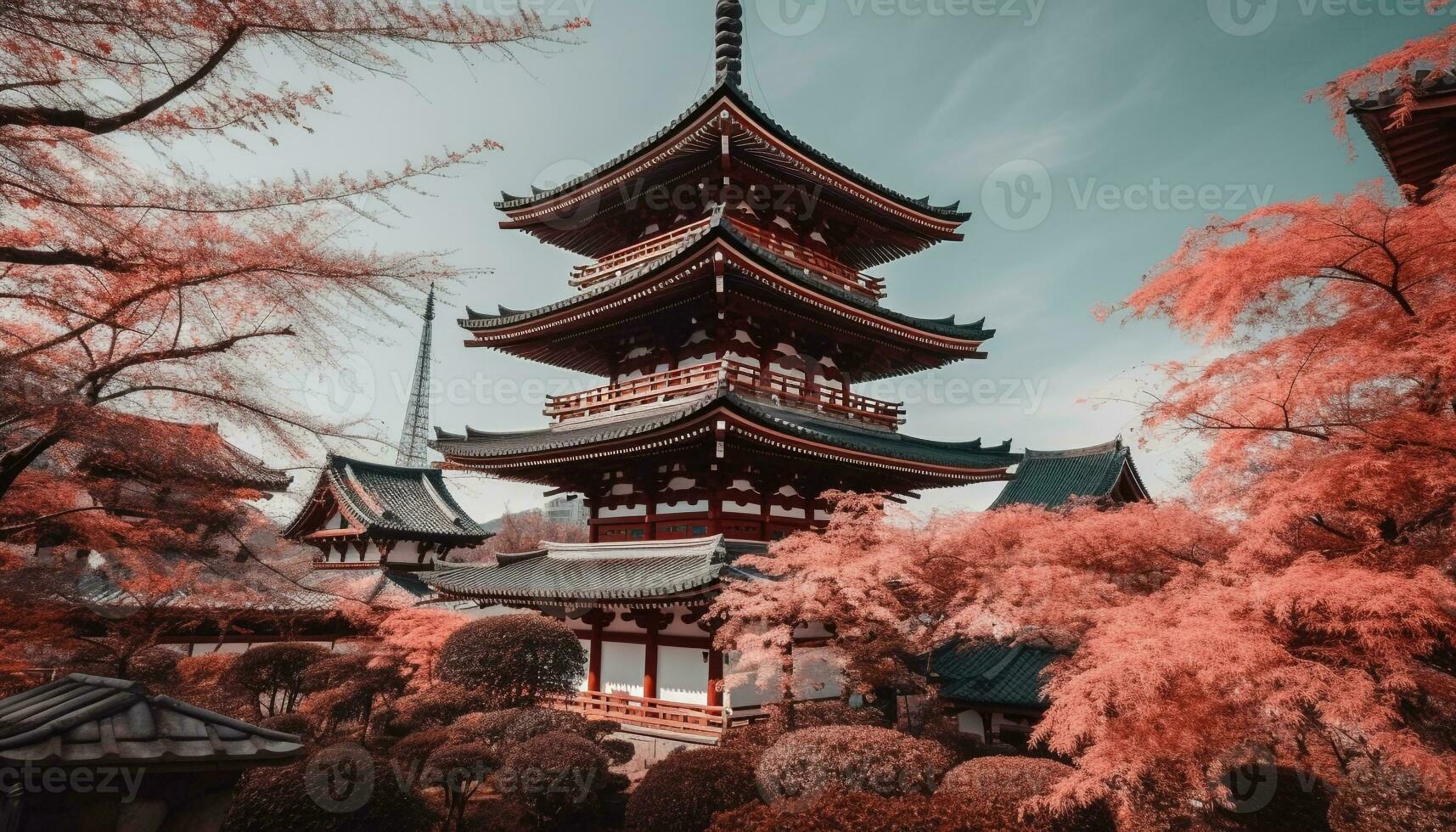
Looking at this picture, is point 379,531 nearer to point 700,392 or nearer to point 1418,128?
point 700,392

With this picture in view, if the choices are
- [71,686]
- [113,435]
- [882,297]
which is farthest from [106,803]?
[882,297]

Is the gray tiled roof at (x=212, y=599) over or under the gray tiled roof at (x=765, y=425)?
under

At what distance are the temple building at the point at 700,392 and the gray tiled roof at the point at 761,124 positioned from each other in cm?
5

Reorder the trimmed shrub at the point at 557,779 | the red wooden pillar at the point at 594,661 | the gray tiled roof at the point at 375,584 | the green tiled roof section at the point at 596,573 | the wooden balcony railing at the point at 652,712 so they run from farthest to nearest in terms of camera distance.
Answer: the gray tiled roof at the point at 375,584 → the red wooden pillar at the point at 594,661 → the wooden balcony railing at the point at 652,712 → the green tiled roof section at the point at 596,573 → the trimmed shrub at the point at 557,779

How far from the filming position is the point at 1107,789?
618 cm

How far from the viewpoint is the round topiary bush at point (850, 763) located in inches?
312

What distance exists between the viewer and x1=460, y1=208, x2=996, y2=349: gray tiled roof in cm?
1249

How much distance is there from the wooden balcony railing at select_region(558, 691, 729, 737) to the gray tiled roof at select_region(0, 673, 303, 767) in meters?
8.53

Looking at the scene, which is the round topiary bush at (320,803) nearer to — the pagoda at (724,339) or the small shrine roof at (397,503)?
the pagoda at (724,339)

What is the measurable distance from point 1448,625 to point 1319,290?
3.08 meters

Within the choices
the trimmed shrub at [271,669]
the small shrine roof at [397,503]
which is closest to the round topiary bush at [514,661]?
the trimmed shrub at [271,669]

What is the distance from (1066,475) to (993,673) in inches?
520

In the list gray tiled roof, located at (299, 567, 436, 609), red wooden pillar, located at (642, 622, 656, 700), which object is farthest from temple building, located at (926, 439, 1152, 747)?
gray tiled roof, located at (299, 567, 436, 609)

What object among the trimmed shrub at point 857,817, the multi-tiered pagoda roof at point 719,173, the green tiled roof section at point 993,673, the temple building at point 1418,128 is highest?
the multi-tiered pagoda roof at point 719,173
